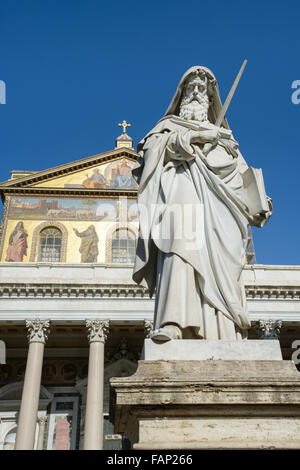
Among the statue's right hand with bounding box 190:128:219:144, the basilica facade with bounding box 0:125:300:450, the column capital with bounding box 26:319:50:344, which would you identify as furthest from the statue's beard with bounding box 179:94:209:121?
the column capital with bounding box 26:319:50:344

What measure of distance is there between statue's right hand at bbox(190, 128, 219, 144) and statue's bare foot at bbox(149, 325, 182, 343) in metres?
1.55

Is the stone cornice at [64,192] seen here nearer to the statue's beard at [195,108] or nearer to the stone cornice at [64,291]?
the stone cornice at [64,291]

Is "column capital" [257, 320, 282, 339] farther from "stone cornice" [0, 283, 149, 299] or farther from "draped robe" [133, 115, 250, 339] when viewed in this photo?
"draped robe" [133, 115, 250, 339]

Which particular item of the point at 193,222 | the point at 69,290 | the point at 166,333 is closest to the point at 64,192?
the point at 69,290

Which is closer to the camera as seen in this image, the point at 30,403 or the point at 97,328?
the point at 30,403

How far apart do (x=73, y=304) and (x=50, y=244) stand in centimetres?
584

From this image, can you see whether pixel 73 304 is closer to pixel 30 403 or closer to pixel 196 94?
pixel 30 403

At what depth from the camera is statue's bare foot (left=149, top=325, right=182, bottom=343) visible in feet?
8.62

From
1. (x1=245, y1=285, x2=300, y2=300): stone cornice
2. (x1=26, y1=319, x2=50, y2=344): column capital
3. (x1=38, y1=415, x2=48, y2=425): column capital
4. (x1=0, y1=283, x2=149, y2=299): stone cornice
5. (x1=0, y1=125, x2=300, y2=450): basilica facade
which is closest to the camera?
(x1=26, y1=319, x2=50, y2=344): column capital

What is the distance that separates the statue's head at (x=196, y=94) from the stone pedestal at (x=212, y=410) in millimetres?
2426

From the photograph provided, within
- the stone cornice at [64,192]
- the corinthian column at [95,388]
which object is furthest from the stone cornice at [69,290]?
the stone cornice at [64,192]

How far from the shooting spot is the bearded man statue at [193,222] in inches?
116

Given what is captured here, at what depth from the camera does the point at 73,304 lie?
1827 centimetres

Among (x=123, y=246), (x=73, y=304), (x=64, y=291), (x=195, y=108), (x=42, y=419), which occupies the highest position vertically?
(x=123, y=246)
